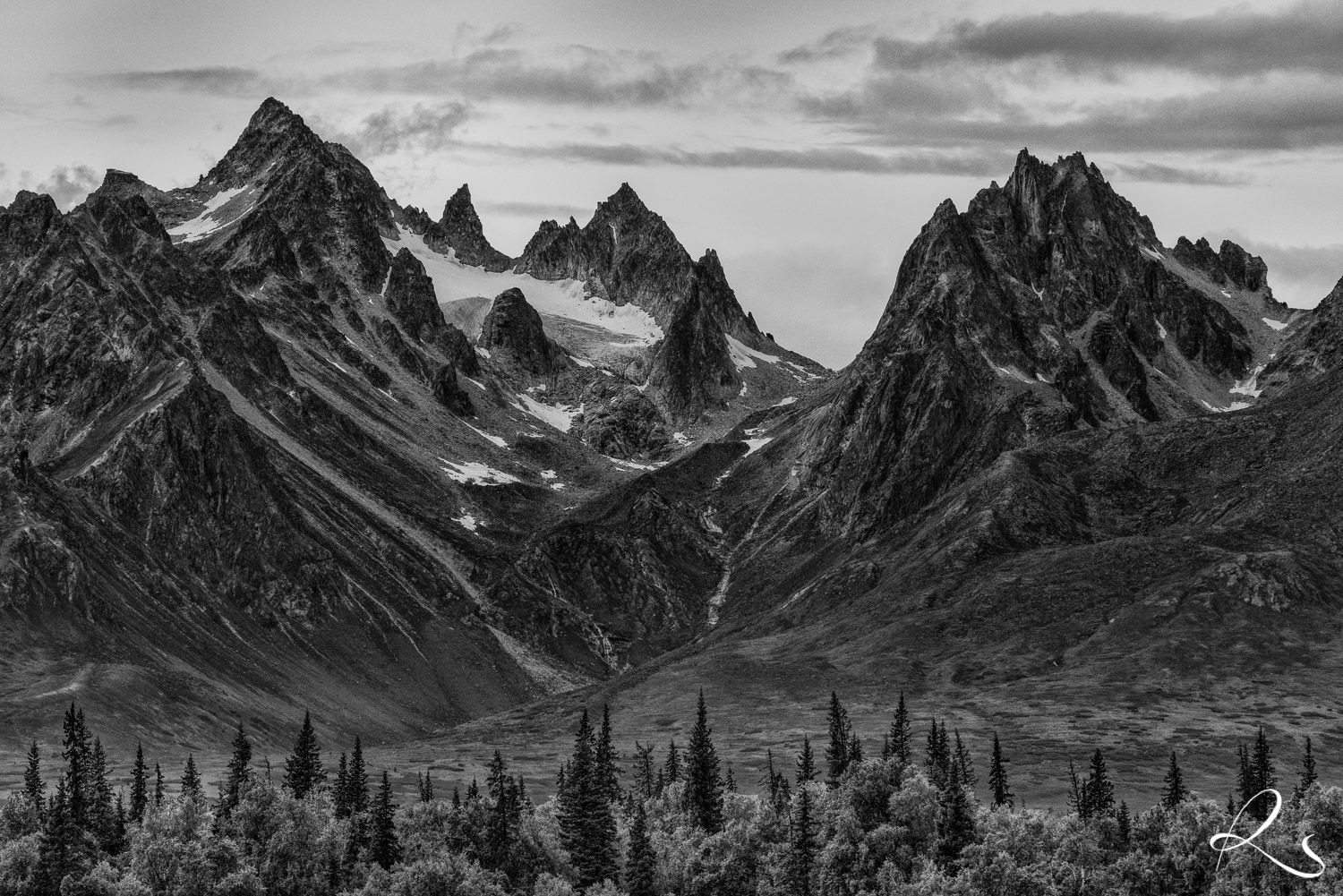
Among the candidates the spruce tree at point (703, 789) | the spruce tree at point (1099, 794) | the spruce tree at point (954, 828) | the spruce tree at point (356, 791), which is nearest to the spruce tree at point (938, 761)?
the spruce tree at point (1099, 794)

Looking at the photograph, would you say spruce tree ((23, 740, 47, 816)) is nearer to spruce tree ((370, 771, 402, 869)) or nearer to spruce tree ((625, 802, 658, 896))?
spruce tree ((370, 771, 402, 869))

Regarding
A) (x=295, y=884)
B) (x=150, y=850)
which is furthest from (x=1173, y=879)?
(x=150, y=850)

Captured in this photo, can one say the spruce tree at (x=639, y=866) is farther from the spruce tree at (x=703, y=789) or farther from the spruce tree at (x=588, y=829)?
the spruce tree at (x=703, y=789)

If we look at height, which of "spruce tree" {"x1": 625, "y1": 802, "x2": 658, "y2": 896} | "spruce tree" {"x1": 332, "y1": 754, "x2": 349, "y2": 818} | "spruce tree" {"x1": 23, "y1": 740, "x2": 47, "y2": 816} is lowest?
"spruce tree" {"x1": 625, "y1": 802, "x2": 658, "y2": 896}

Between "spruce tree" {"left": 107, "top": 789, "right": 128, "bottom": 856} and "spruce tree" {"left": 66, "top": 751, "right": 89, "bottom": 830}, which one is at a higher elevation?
"spruce tree" {"left": 66, "top": 751, "right": 89, "bottom": 830}

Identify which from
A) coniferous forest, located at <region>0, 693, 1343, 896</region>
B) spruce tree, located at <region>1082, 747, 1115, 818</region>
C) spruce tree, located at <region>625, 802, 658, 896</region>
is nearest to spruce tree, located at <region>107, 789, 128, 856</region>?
coniferous forest, located at <region>0, 693, 1343, 896</region>

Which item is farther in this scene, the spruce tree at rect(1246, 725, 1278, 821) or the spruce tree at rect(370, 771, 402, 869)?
the spruce tree at rect(1246, 725, 1278, 821)

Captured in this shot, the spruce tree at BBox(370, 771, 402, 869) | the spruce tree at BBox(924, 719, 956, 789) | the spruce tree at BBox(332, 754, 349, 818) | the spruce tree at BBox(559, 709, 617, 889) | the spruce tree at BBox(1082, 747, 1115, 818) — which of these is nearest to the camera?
the spruce tree at BBox(370, 771, 402, 869)
